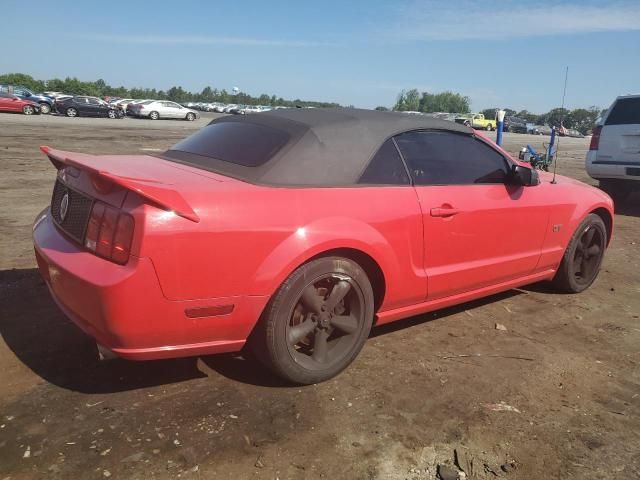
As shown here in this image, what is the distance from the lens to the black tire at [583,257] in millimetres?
4461

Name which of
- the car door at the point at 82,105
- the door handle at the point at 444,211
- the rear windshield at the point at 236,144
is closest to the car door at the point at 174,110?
the car door at the point at 82,105

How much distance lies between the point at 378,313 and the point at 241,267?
105 centimetres

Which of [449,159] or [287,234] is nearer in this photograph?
[287,234]

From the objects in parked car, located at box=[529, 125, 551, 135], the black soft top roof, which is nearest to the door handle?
the black soft top roof

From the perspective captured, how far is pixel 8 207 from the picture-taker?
687 centimetres

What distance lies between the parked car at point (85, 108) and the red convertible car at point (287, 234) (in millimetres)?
33655

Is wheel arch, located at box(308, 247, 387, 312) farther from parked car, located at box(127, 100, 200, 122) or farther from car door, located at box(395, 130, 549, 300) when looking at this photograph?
parked car, located at box(127, 100, 200, 122)

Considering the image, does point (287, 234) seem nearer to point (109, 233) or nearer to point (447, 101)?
point (109, 233)

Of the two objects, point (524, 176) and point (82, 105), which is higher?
point (82, 105)

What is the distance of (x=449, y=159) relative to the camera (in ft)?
11.7

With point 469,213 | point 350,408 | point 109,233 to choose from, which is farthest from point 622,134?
point 109,233

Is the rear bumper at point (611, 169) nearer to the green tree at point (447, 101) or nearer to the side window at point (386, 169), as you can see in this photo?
the side window at point (386, 169)

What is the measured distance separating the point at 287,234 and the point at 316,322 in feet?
1.79

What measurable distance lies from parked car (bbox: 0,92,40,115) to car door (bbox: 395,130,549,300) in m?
32.7
